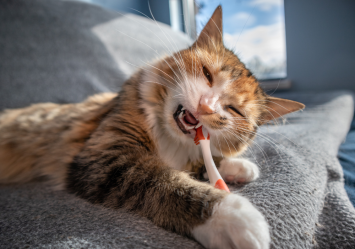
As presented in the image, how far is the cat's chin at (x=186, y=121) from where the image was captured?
793mm

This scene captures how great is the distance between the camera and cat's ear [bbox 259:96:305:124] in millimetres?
927

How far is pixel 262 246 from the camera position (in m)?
0.45

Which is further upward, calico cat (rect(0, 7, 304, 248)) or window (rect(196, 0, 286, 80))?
window (rect(196, 0, 286, 80))

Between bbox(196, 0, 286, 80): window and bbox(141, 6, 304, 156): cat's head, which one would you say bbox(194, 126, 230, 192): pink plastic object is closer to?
bbox(141, 6, 304, 156): cat's head

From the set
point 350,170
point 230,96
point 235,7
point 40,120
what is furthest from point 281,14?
point 40,120

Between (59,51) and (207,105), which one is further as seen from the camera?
(59,51)

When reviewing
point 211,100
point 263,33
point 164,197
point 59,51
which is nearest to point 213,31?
point 211,100

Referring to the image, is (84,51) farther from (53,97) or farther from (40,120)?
(40,120)

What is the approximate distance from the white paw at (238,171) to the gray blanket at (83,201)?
4 centimetres

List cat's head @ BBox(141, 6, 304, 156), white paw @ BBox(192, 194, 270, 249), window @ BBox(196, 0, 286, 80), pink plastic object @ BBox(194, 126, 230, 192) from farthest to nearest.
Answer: window @ BBox(196, 0, 286, 80), cat's head @ BBox(141, 6, 304, 156), pink plastic object @ BBox(194, 126, 230, 192), white paw @ BBox(192, 194, 270, 249)

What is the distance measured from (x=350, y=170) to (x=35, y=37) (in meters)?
2.22

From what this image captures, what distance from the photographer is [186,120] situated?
0.80m

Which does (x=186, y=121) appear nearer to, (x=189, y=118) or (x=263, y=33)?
(x=189, y=118)

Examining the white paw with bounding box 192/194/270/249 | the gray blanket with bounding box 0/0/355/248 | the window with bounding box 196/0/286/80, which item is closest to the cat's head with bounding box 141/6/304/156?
the gray blanket with bounding box 0/0/355/248
